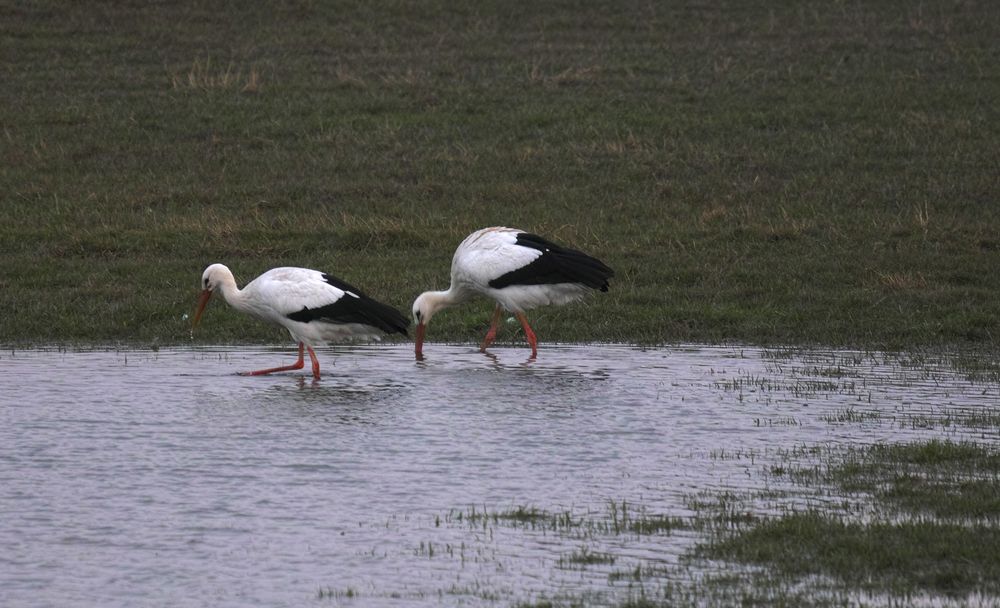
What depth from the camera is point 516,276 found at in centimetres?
1216

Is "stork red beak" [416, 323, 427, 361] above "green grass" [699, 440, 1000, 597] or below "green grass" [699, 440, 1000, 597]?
above

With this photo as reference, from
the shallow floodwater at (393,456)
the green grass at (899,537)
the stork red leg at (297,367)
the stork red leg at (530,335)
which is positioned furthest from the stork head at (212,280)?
the green grass at (899,537)

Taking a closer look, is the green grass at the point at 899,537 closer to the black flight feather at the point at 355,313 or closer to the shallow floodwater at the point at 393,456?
the shallow floodwater at the point at 393,456

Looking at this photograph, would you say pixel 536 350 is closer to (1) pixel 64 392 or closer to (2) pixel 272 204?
(1) pixel 64 392

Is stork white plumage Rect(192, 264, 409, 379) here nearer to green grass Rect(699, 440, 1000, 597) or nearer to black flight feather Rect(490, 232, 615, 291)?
black flight feather Rect(490, 232, 615, 291)

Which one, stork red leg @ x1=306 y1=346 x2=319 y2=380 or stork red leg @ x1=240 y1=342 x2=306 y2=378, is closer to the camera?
stork red leg @ x1=240 y1=342 x2=306 y2=378

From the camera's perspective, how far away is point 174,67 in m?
22.9

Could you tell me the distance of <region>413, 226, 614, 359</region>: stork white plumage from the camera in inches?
476

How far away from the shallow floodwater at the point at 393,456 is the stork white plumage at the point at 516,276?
0.45 metres

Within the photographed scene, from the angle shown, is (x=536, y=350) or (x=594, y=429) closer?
(x=594, y=429)

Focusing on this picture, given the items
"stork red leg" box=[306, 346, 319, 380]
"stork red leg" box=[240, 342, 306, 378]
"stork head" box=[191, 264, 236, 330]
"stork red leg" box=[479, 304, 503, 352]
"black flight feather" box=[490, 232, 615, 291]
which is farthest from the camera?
"stork red leg" box=[479, 304, 503, 352]

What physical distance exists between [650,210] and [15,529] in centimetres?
1045

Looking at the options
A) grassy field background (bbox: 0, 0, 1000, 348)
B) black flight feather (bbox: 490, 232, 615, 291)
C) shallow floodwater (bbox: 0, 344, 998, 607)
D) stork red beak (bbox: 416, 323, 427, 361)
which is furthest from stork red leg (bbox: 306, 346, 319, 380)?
black flight feather (bbox: 490, 232, 615, 291)

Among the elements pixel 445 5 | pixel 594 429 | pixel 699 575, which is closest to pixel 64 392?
pixel 594 429
